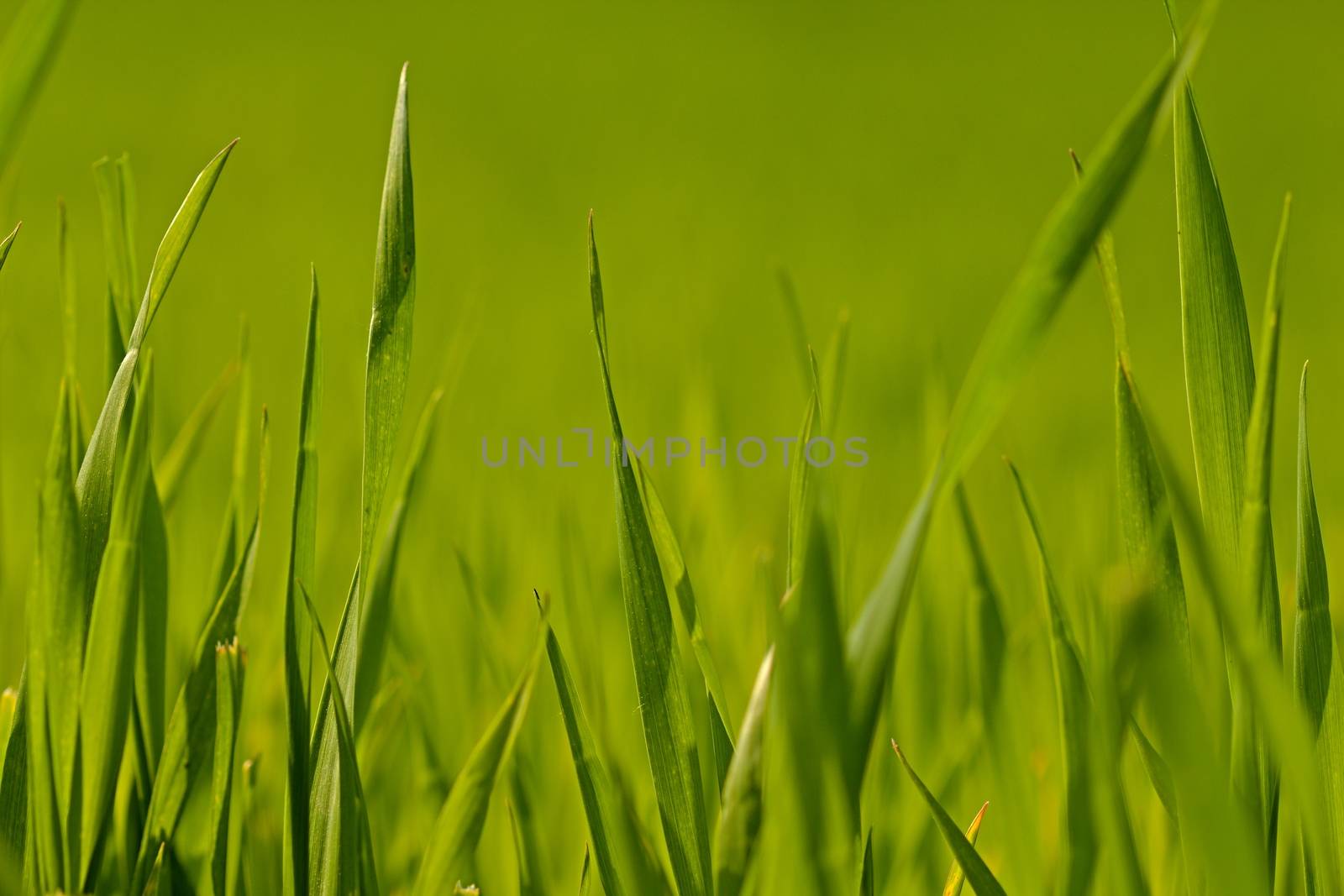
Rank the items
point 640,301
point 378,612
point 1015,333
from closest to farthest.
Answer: point 1015,333, point 378,612, point 640,301

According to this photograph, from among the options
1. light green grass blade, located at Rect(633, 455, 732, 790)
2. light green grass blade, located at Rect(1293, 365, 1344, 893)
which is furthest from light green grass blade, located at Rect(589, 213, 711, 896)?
light green grass blade, located at Rect(1293, 365, 1344, 893)

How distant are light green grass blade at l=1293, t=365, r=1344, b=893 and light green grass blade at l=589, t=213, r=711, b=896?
13 cm

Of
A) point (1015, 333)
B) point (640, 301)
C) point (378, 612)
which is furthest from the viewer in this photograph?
point (640, 301)

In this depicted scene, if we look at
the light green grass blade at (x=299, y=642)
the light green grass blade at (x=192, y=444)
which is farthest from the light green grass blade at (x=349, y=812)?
the light green grass blade at (x=192, y=444)

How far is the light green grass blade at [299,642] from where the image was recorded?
0.22 m

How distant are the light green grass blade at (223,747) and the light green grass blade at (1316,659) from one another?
23 centimetres

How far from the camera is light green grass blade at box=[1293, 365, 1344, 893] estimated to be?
8.3 inches

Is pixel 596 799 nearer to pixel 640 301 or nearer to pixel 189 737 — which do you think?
pixel 189 737

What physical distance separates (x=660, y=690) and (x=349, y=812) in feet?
0.22

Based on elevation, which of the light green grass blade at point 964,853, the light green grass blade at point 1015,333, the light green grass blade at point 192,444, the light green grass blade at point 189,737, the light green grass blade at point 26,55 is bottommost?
the light green grass blade at point 964,853

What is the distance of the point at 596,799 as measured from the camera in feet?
0.71

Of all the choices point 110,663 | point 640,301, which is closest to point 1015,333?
point 110,663

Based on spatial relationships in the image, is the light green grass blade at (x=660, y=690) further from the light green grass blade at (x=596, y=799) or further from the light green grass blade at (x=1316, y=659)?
the light green grass blade at (x=1316, y=659)

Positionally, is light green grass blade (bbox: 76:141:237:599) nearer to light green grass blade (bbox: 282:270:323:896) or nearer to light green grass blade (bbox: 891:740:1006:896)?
light green grass blade (bbox: 282:270:323:896)
